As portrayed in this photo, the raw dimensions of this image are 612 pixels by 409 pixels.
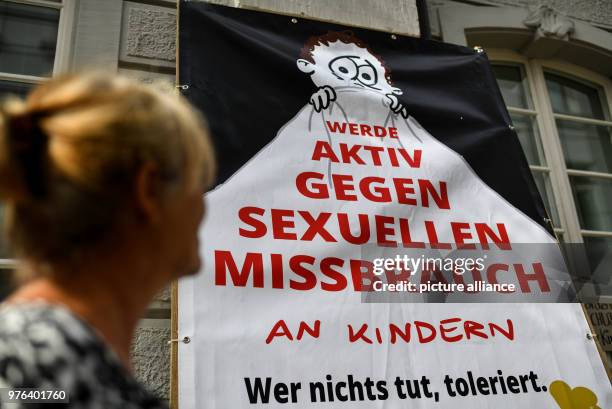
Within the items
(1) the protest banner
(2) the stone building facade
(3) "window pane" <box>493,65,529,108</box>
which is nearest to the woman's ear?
(1) the protest banner

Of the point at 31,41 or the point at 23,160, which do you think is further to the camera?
the point at 31,41

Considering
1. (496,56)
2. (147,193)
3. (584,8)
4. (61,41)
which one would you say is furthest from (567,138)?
(147,193)

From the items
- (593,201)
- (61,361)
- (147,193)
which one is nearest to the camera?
(61,361)

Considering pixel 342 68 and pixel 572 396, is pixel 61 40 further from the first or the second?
pixel 572 396

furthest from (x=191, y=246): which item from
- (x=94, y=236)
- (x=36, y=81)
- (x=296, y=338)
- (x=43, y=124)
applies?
(x=36, y=81)

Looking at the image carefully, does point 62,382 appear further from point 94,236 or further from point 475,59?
point 475,59

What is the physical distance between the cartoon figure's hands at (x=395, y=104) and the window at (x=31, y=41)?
161cm

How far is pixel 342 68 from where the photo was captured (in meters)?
2.72

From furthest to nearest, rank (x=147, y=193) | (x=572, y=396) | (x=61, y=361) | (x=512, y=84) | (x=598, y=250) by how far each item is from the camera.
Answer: (x=512, y=84) → (x=598, y=250) → (x=572, y=396) → (x=147, y=193) → (x=61, y=361)

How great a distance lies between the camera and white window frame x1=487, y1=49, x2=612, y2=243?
3719 mm

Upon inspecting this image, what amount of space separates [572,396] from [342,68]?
5.91 ft

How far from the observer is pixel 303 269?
212 centimetres

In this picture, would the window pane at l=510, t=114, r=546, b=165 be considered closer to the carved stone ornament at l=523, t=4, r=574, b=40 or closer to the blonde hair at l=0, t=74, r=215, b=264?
the carved stone ornament at l=523, t=4, r=574, b=40

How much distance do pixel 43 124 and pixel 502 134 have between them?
8.47 feet
